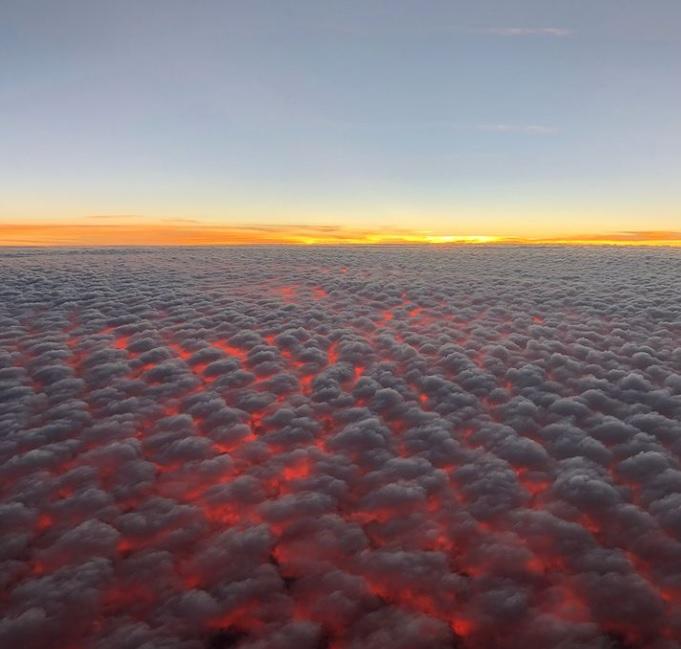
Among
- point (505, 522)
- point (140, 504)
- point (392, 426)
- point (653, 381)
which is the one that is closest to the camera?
point (505, 522)

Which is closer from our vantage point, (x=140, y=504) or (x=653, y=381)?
(x=140, y=504)

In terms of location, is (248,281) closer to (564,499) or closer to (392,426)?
(392,426)

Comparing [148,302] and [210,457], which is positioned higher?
[148,302]

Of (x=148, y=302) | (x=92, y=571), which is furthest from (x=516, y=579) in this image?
(x=148, y=302)

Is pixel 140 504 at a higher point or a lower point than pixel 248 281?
lower

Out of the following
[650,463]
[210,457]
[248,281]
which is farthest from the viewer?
[248,281]

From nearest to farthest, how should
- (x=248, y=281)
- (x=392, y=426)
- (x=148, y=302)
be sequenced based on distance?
1. (x=392, y=426)
2. (x=148, y=302)
3. (x=248, y=281)

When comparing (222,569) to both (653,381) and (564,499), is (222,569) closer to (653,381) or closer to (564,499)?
(564,499)

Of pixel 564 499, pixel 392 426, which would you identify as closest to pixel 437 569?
pixel 564 499

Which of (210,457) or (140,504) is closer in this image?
(140,504)

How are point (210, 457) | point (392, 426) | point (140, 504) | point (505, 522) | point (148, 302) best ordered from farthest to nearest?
point (148, 302)
point (392, 426)
point (210, 457)
point (140, 504)
point (505, 522)
